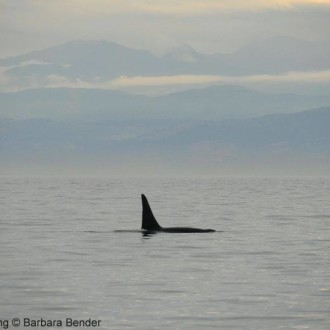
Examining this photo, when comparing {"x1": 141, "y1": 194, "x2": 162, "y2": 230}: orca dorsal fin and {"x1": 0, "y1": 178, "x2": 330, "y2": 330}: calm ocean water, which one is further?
{"x1": 141, "y1": 194, "x2": 162, "y2": 230}: orca dorsal fin

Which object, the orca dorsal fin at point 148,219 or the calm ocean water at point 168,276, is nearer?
the calm ocean water at point 168,276

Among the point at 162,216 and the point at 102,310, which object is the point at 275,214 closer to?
the point at 162,216

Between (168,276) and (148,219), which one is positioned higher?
(148,219)

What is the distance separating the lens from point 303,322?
23.9 m

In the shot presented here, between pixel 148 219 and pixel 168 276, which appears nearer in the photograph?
pixel 168 276

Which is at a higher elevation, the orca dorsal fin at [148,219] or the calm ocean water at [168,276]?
the orca dorsal fin at [148,219]

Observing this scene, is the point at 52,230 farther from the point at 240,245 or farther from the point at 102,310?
the point at 102,310

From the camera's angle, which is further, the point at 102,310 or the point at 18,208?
the point at 18,208

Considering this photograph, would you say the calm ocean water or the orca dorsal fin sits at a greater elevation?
the orca dorsal fin

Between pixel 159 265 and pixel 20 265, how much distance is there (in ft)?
14.0

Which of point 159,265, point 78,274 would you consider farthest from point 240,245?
point 78,274

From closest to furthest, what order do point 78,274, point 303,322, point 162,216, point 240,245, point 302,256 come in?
point 303,322
point 78,274
point 302,256
point 240,245
point 162,216

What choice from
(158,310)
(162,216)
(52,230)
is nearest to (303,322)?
(158,310)

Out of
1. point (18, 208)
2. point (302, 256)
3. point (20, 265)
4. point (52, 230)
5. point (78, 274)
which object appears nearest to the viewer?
point (78, 274)
